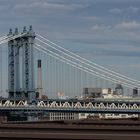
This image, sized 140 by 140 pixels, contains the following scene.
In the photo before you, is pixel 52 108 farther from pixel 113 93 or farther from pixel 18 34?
pixel 113 93

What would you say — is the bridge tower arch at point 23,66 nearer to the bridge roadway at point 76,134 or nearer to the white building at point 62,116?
the white building at point 62,116

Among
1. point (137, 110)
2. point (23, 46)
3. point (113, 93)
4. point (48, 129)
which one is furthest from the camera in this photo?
point (113, 93)

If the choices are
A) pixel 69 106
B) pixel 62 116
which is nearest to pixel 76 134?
pixel 69 106

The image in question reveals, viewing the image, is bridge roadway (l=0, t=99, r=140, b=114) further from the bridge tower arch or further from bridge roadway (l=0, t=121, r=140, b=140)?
bridge roadway (l=0, t=121, r=140, b=140)

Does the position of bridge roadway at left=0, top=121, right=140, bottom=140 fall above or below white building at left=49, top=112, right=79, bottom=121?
below

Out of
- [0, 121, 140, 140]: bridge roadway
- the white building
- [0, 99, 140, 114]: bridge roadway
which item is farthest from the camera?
the white building

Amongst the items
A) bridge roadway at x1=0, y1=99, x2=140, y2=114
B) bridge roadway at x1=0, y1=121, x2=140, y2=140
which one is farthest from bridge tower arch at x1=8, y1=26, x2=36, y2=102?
bridge roadway at x1=0, y1=121, x2=140, y2=140

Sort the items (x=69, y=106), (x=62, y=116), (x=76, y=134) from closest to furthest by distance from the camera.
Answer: (x=76, y=134), (x=69, y=106), (x=62, y=116)

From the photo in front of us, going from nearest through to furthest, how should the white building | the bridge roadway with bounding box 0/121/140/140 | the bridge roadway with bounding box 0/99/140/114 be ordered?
the bridge roadway with bounding box 0/121/140/140 < the bridge roadway with bounding box 0/99/140/114 < the white building

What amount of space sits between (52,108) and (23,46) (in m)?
18.3

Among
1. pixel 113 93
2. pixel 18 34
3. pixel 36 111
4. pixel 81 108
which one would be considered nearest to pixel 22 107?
pixel 36 111

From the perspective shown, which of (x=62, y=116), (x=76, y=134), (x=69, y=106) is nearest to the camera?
(x=76, y=134)

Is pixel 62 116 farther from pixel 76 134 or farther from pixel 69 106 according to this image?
pixel 76 134

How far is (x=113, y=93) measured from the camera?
180 m
